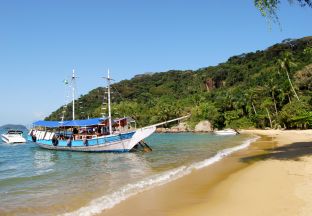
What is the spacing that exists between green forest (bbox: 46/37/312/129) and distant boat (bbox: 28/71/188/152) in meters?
2.61

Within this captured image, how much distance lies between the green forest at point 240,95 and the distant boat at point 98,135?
261 centimetres

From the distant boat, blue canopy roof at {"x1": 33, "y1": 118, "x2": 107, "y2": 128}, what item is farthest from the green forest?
the distant boat

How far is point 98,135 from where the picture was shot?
41844 mm

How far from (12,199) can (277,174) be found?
1157 cm

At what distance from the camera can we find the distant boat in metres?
39.2

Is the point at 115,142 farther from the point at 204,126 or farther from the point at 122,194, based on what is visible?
the point at 204,126

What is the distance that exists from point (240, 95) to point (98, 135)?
210 ft

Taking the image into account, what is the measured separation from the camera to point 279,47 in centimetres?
15412

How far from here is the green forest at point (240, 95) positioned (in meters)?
76.1

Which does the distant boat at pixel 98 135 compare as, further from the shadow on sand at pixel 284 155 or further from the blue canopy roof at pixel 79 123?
the shadow on sand at pixel 284 155

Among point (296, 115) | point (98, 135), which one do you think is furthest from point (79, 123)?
point (296, 115)

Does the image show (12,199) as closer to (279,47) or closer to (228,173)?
(228,173)

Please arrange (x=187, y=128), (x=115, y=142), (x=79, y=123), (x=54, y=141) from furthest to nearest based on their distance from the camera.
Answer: (x=187, y=128) → (x=54, y=141) → (x=79, y=123) → (x=115, y=142)

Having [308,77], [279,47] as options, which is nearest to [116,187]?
[308,77]
